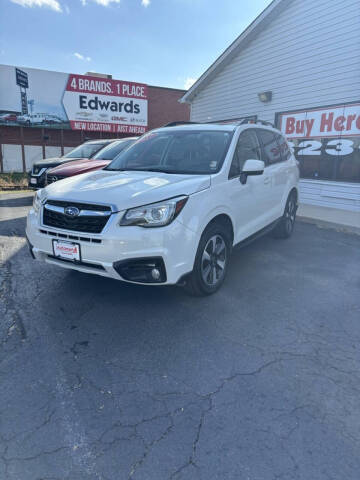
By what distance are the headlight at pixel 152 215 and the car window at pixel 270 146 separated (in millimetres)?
2497

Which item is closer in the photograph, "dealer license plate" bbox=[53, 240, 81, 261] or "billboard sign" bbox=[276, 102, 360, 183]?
"dealer license plate" bbox=[53, 240, 81, 261]

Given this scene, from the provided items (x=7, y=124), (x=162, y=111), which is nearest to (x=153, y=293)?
(x=7, y=124)

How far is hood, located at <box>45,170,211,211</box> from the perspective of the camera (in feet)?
9.84

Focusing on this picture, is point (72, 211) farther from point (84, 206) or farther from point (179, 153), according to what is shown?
point (179, 153)

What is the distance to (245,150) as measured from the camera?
429 centimetres

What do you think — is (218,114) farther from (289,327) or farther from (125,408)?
(125,408)

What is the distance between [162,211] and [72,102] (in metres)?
17.5

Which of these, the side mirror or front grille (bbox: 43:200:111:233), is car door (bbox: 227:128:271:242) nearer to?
the side mirror

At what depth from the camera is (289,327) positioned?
3148 mm

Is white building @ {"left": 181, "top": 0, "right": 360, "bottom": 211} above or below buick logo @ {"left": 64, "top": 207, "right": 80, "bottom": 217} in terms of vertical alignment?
above

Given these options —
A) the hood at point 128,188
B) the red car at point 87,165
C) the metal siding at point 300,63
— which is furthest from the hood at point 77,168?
the metal siding at point 300,63

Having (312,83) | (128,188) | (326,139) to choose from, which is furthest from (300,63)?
(128,188)

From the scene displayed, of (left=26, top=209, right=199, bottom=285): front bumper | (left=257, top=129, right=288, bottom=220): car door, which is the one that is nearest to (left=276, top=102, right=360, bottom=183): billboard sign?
(left=257, top=129, right=288, bottom=220): car door

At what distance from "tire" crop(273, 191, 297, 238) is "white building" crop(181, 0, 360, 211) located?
3.24m
